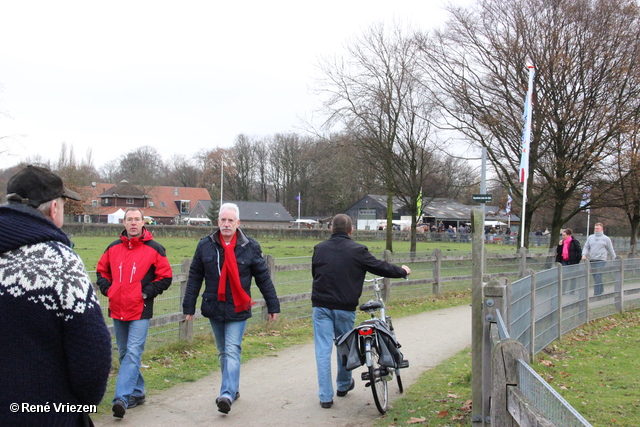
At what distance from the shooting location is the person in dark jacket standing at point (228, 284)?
6.09 metres

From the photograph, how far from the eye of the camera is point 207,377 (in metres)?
7.61

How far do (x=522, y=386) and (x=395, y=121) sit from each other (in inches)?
973

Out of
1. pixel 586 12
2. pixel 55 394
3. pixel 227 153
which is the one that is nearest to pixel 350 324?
pixel 55 394

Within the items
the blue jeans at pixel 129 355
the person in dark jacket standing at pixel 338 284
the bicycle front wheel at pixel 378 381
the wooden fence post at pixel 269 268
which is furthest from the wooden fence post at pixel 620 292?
the blue jeans at pixel 129 355

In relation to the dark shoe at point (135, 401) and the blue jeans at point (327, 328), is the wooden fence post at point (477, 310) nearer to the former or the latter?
the blue jeans at point (327, 328)

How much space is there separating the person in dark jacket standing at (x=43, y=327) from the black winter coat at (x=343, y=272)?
13.3ft

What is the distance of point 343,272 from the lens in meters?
6.54

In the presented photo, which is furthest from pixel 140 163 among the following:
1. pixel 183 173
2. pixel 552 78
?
pixel 552 78

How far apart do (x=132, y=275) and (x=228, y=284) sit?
92 centimetres

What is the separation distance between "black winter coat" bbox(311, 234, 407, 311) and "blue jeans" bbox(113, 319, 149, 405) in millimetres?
1795

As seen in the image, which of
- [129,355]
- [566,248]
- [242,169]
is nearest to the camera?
[129,355]

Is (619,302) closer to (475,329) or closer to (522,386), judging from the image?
(475,329)

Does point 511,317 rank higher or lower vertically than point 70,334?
lower

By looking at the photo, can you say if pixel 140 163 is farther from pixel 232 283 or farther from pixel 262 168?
pixel 232 283
